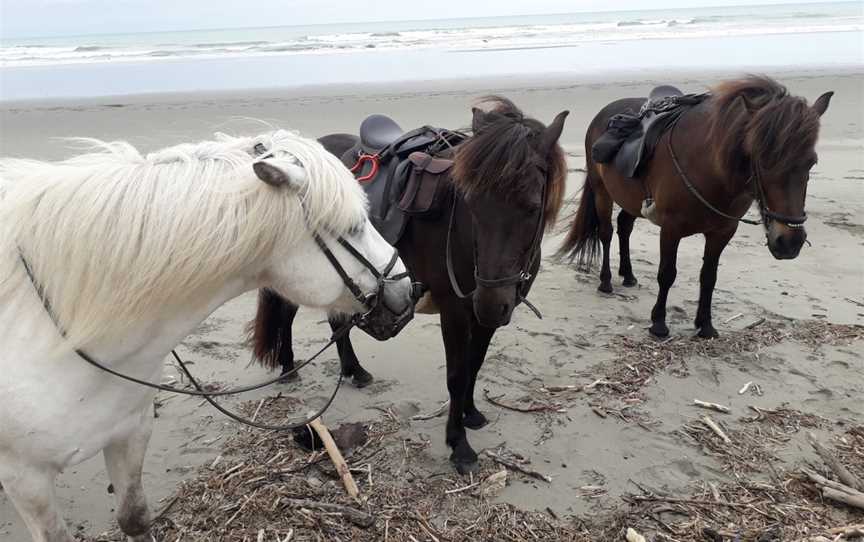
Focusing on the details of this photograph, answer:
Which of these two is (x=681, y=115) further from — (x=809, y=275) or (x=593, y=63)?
(x=593, y=63)

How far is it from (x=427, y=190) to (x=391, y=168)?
0.37m

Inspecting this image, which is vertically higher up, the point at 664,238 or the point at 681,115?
the point at 681,115

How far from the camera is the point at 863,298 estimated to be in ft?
14.7

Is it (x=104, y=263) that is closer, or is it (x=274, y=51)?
(x=104, y=263)

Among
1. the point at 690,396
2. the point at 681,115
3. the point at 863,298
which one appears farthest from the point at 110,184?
the point at 863,298

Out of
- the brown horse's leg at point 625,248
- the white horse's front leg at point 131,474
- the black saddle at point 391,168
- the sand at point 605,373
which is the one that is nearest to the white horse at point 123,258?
the white horse's front leg at point 131,474

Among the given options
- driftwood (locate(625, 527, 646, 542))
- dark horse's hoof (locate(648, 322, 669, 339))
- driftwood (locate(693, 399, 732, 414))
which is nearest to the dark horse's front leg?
driftwood (locate(625, 527, 646, 542))

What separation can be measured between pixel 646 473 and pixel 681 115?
8.54ft

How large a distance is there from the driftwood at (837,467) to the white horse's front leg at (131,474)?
9.81ft

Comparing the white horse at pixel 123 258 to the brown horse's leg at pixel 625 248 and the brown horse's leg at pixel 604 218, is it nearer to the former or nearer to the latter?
the brown horse's leg at pixel 604 218

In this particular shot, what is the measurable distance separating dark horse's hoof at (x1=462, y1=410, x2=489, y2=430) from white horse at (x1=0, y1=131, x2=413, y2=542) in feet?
5.70

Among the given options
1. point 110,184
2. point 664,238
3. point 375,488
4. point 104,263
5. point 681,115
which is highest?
point 110,184

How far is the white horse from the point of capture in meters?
1.48

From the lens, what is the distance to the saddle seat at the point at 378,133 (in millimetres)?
3307
